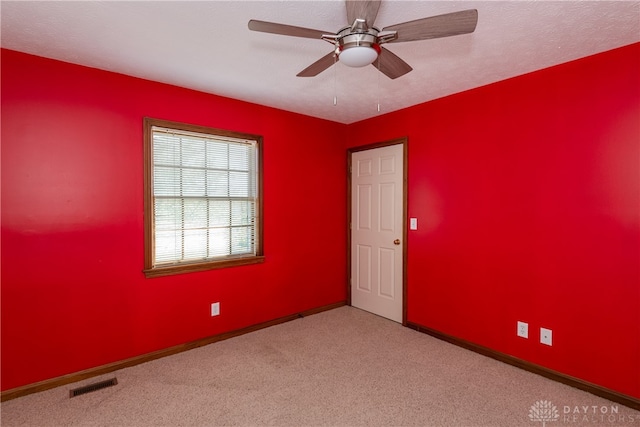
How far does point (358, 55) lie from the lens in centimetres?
165

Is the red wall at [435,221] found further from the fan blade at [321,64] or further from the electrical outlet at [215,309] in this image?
the fan blade at [321,64]

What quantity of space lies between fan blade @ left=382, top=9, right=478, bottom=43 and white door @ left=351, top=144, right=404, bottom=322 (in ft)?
7.03

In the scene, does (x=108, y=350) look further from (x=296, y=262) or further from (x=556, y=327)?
(x=556, y=327)

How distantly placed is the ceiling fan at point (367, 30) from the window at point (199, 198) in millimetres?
1846

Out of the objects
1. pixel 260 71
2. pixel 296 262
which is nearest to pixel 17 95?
pixel 260 71

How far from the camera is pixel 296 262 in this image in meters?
3.93

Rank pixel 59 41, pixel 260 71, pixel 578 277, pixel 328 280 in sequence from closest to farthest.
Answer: pixel 59 41 < pixel 578 277 < pixel 260 71 < pixel 328 280

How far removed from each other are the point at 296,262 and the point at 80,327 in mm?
2075

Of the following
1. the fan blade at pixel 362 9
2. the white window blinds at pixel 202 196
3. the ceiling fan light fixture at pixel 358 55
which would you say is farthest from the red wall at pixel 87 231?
the fan blade at pixel 362 9

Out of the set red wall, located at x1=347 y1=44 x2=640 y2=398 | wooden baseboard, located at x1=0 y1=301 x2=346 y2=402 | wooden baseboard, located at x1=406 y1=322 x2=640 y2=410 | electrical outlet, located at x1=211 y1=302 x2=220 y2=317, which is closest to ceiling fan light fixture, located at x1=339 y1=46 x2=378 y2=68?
red wall, located at x1=347 y1=44 x2=640 y2=398

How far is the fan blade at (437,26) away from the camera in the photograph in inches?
57.5

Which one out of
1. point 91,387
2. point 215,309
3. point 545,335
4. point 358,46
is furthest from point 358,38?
point 91,387

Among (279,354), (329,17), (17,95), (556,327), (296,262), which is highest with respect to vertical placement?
(329,17)

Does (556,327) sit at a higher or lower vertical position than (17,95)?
lower
